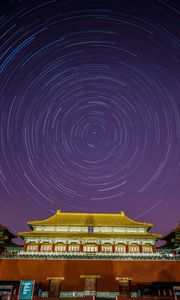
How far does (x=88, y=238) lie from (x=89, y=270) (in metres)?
8.77

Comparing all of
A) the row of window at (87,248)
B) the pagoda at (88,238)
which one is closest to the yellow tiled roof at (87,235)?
the pagoda at (88,238)

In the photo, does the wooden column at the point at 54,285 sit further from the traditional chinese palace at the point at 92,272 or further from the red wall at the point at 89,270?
the red wall at the point at 89,270

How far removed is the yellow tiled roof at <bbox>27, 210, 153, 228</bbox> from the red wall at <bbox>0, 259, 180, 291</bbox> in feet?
34.8

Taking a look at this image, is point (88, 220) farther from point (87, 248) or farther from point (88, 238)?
point (87, 248)

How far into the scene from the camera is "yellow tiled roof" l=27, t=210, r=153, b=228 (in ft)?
Result: 123

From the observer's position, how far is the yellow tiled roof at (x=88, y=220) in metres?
37.3

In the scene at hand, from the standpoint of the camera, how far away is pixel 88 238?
1364 inches

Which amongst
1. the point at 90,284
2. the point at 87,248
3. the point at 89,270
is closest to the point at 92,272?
the point at 89,270

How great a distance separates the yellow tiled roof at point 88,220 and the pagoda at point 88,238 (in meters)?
0.16

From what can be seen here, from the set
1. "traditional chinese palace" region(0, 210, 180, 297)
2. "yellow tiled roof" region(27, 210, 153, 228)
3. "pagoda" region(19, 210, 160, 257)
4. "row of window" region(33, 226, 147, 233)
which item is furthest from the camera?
"yellow tiled roof" region(27, 210, 153, 228)

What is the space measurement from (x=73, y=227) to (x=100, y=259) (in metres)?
10.9

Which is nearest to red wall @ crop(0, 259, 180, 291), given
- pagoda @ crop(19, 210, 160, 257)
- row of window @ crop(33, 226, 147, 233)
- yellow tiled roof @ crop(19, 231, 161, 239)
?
pagoda @ crop(19, 210, 160, 257)

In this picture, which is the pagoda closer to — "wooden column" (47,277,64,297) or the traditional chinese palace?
the traditional chinese palace

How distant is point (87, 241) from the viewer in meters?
34.5
